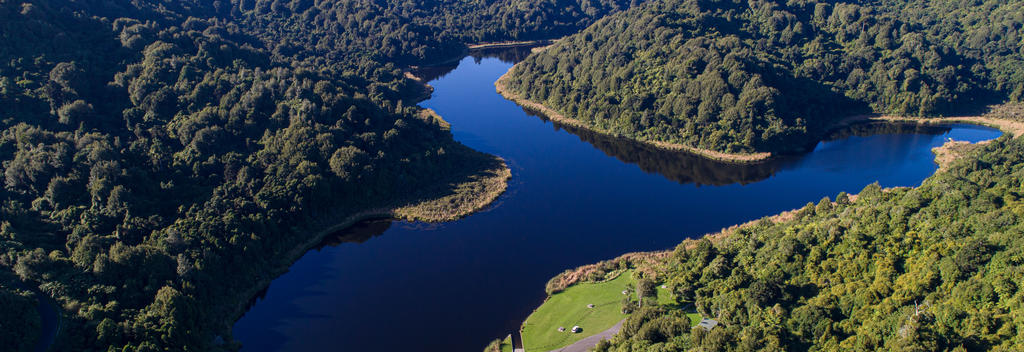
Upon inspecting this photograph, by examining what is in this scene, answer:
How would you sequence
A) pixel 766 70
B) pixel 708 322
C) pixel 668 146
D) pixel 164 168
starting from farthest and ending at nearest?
pixel 766 70
pixel 668 146
pixel 164 168
pixel 708 322

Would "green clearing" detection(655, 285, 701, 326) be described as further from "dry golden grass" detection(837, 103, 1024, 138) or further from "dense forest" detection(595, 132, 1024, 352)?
"dry golden grass" detection(837, 103, 1024, 138)

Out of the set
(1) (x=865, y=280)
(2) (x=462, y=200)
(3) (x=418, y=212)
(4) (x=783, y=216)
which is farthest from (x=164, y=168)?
(4) (x=783, y=216)

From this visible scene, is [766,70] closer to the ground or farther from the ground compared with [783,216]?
farther from the ground

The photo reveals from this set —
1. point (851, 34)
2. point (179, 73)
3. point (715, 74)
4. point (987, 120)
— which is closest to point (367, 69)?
point (179, 73)

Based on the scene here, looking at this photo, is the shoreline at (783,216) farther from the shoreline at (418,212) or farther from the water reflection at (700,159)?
the shoreline at (418,212)

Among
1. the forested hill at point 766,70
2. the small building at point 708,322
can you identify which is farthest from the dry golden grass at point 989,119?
the small building at point 708,322

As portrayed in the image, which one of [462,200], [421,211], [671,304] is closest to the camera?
[671,304]

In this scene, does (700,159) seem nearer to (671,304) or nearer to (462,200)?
(462,200)
